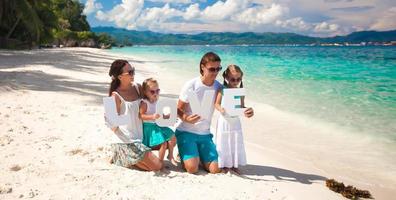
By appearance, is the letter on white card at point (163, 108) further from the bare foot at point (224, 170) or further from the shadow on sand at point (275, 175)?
the shadow on sand at point (275, 175)

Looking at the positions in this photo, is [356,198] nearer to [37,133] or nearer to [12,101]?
[37,133]

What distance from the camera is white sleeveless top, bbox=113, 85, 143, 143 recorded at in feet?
15.1

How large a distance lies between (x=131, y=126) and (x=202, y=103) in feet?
2.98

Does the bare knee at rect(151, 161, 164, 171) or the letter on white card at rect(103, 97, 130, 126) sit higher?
the letter on white card at rect(103, 97, 130, 126)

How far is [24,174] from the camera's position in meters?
4.23

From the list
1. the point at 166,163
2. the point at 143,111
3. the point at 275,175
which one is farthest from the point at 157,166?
the point at 275,175

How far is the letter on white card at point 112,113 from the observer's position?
436 centimetres

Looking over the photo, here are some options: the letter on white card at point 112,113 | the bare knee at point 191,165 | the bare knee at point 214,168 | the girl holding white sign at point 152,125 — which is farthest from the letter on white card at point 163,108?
the bare knee at point 214,168

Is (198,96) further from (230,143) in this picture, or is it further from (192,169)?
(192,169)

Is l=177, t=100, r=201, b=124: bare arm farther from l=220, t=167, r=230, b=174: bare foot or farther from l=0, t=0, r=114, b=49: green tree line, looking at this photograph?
l=0, t=0, r=114, b=49: green tree line

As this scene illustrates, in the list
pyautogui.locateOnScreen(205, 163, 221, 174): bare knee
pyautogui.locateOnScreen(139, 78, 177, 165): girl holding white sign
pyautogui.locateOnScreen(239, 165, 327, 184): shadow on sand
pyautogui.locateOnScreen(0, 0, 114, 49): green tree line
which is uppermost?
pyautogui.locateOnScreen(0, 0, 114, 49): green tree line

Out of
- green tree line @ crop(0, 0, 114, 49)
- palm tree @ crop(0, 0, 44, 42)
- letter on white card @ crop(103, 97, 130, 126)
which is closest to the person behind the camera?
letter on white card @ crop(103, 97, 130, 126)

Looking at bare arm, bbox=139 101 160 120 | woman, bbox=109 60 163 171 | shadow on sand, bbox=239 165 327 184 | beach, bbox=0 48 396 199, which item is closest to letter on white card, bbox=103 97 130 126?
woman, bbox=109 60 163 171

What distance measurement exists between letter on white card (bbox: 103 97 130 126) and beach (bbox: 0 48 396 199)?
0.59m
